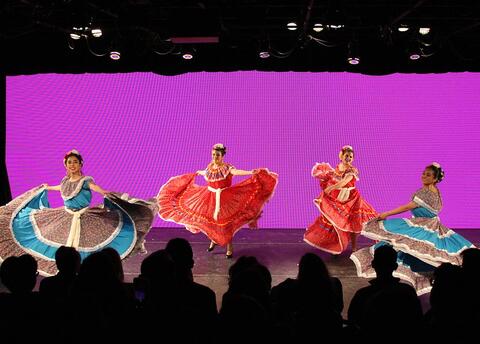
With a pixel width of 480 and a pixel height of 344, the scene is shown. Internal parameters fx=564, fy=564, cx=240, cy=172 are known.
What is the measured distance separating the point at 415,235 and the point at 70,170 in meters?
3.40

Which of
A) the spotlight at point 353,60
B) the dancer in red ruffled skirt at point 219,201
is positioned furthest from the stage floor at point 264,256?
the spotlight at point 353,60

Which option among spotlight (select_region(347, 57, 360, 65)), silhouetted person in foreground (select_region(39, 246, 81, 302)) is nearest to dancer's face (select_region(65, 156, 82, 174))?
silhouetted person in foreground (select_region(39, 246, 81, 302))

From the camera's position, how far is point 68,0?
6.68 metres

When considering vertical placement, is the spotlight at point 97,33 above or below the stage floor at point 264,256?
above

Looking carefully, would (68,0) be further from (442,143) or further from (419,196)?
(442,143)

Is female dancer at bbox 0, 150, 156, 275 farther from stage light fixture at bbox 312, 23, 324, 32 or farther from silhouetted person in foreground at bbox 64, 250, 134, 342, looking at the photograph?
stage light fixture at bbox 312, 23, 324, 32

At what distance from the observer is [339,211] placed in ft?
21.5

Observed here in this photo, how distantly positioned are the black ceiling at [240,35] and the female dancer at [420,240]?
2.58 meters

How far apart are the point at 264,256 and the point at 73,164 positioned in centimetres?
252

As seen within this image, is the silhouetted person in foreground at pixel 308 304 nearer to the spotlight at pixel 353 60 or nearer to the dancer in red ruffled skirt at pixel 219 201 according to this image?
the dancer in red ruffled skirt at pixel 219 201

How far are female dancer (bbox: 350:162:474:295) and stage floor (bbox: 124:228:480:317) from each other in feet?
0.97

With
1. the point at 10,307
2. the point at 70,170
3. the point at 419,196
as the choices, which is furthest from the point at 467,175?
the point at 10,307

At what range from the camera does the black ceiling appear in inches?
279

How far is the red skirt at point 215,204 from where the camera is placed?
6.39 meters
